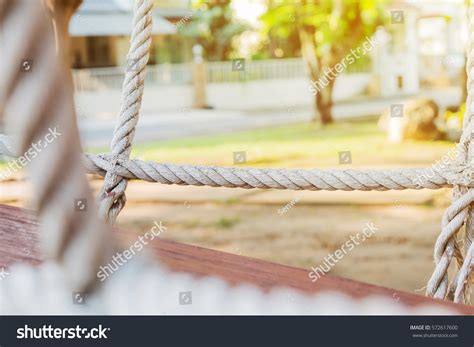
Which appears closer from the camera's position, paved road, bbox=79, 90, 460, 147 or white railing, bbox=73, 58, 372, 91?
paved road, bbox=79, 90, 460, 147

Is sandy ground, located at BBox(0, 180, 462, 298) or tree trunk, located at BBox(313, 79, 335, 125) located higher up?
tree trunk, located at BBox(313, 79, 335, 125)

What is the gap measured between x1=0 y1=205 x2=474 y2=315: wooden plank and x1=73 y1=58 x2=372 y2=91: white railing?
885cm

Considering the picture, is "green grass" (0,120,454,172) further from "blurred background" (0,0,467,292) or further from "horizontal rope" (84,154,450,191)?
"horizontal rope" (84,154,450,191)

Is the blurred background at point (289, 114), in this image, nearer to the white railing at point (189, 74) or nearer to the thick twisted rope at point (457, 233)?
the white railing at point (189, 74)

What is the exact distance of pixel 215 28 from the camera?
465 inches

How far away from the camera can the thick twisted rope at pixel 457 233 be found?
0.73 meters

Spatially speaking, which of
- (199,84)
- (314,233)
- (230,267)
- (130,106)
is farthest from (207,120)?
(230,267)

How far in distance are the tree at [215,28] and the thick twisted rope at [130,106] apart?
10.7 metres

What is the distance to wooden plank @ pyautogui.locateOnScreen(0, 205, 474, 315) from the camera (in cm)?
51

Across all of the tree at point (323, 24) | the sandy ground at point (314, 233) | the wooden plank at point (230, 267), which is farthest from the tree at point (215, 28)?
the wooden plank at point (230, 267)

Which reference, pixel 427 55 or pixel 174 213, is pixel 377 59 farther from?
pixel 174 213
